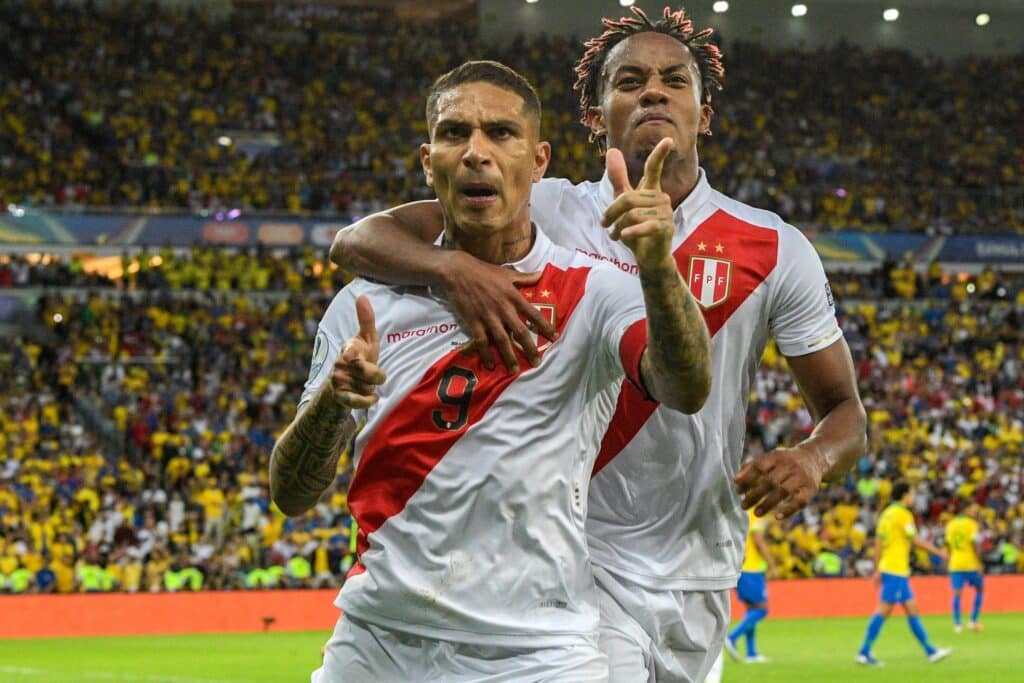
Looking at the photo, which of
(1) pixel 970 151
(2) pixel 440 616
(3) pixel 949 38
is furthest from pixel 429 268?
(3) pixel 949 38

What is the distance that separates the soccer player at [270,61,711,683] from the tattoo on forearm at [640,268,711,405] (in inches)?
0.7

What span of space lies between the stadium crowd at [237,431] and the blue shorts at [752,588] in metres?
Result: 8.60

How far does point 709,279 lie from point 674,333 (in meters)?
1.35

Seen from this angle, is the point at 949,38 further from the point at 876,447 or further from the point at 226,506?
the point at 226,506

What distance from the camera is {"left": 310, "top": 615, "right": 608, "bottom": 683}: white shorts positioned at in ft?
12.1

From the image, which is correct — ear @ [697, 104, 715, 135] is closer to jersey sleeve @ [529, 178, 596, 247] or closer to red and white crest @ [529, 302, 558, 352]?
jersey sleeve @ [529, 178, 596, 247]

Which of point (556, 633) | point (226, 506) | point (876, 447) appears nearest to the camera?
point (556, 633)

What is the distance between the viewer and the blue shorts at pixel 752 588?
56.9 feet

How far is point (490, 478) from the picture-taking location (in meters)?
3.69

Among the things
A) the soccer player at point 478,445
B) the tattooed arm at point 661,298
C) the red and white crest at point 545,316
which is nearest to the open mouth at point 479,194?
the soccer player at point 478,445

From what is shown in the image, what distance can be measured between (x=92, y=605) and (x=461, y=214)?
19.0m

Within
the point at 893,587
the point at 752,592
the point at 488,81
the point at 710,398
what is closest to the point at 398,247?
the point at 488,81

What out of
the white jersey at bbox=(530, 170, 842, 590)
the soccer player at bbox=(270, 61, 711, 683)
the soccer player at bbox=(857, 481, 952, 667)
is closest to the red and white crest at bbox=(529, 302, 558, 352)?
the soccer player at bbox=(270, 61, 711, 683)

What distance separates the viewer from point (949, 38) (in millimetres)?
47938
